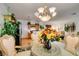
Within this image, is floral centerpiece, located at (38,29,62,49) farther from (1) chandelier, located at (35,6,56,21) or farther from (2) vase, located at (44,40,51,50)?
(1) chandelier, located at (35,6,56,21)

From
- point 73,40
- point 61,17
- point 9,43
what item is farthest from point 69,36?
point 9,43

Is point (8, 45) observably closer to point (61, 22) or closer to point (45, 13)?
point (45, 13)

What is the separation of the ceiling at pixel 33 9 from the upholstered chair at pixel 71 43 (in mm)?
282

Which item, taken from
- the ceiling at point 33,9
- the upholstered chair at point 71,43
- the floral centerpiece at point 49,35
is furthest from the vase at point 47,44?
the ceiling at point 33,9

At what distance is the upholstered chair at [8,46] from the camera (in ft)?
6.93

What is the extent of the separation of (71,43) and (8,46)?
0.79 metres

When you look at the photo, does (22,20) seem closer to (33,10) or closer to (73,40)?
(33,10)

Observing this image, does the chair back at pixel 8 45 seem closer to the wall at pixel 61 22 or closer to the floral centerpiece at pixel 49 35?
the wall at pixel 61 22

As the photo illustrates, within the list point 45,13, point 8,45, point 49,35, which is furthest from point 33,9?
point 8,45

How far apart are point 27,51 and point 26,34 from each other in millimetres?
219

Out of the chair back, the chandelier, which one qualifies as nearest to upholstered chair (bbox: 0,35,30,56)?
the chair back

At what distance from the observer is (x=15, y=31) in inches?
84.3

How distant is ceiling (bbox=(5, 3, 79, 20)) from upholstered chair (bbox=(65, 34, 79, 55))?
0.28 metres

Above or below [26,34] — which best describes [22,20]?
above
